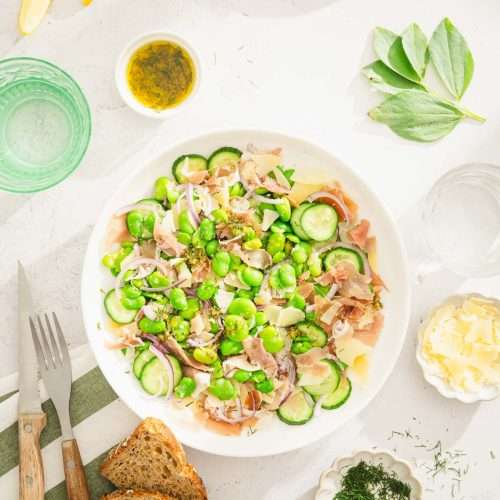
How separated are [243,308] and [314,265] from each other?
1.25ft

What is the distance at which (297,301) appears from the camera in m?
3.22

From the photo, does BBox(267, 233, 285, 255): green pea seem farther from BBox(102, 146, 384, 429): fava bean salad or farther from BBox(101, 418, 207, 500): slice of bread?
BBox(101, 418, 207, 500): slice of bread

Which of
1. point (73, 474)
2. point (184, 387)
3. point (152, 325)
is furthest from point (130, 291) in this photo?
point (73, 474)

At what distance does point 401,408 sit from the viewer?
363cm

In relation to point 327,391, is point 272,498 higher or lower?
lower

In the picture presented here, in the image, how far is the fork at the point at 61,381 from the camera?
337cm

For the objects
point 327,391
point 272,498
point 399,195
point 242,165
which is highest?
point 242,165

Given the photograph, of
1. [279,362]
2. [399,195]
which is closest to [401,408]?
[279,362]

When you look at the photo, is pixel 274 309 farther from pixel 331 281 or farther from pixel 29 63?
pixel 29 63

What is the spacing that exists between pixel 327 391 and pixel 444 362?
640 mm

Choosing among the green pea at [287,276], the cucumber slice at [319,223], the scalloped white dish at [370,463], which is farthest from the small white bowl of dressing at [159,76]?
the scalloped white dish at [370,463]

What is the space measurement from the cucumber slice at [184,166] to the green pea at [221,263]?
38 cm

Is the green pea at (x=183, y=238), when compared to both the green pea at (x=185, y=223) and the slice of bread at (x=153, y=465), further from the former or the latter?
the slice of bread at (x=153, y=465)

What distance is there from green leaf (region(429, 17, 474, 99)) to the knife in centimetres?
240
